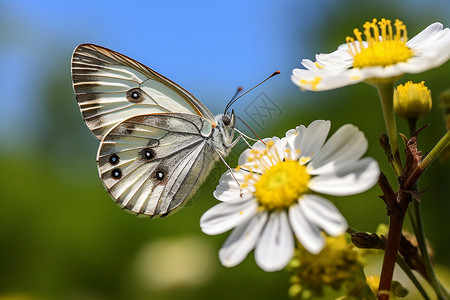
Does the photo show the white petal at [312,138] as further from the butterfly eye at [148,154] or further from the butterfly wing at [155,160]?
the butterfly eye at [148,154]

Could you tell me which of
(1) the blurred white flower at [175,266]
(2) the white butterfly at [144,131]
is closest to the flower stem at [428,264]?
(2) the white butterfly at [144,131]

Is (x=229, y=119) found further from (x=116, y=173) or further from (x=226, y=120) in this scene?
(x=116, y=173)

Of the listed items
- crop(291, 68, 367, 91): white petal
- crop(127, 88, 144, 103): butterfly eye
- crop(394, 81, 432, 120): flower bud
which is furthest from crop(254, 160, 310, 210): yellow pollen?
crop(127, 88, 144, 103): butterfly eye

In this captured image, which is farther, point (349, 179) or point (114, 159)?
point (114, 159)

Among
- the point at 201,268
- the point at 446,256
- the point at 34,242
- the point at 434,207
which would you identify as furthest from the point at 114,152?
the point at 434,207

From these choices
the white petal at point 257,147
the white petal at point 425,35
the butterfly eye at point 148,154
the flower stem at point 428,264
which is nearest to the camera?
the flower stem at point 428,264

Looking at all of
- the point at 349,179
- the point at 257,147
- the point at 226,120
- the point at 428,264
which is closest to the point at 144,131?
the point at 226,120

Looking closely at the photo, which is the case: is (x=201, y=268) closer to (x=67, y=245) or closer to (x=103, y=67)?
(x=67, y=245)
